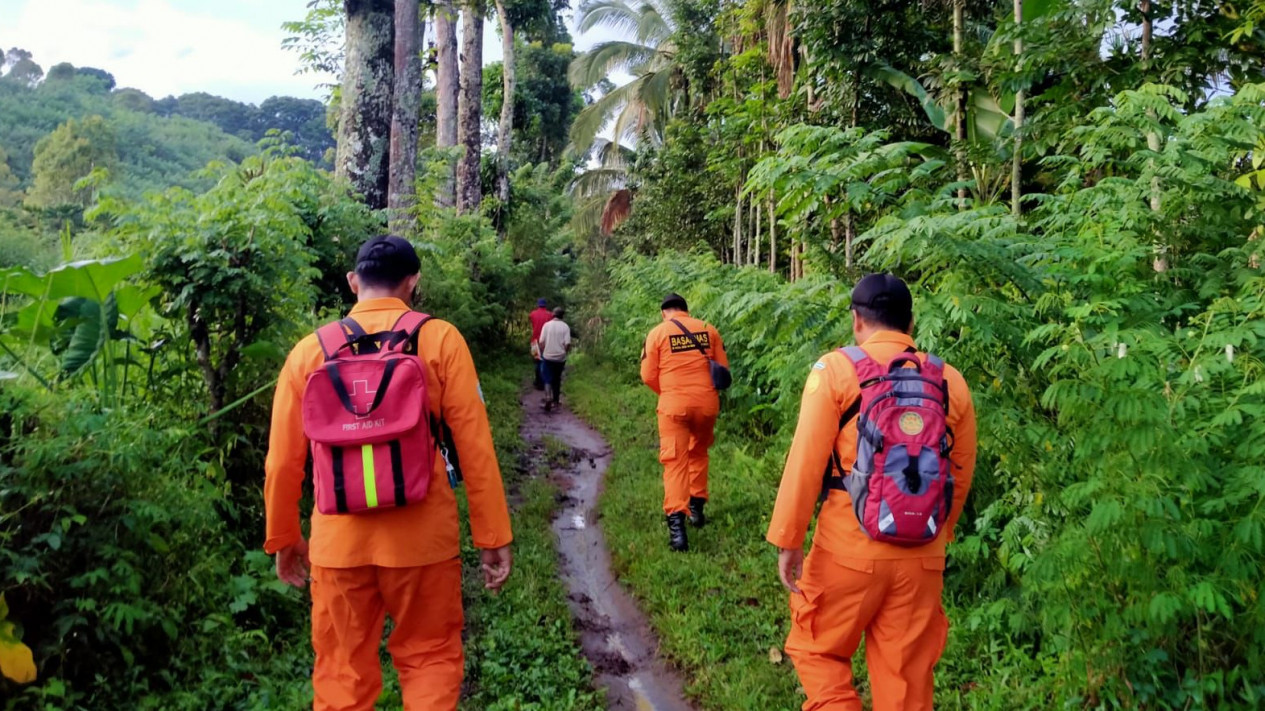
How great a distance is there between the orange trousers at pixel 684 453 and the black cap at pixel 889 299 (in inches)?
132

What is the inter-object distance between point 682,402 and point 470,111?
433 inches

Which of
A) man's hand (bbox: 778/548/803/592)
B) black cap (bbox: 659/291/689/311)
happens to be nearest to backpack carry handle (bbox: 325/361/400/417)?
man's hand (bbox: 778/548/803/592)

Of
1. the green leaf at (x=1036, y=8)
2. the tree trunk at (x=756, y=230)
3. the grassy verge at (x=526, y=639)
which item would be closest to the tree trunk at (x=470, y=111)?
the tree trunk at (x=756, y=230)

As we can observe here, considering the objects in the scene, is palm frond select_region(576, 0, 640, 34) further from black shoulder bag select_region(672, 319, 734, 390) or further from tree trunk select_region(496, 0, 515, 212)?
black shoulder bag select_region(672, 319, 734, 390)

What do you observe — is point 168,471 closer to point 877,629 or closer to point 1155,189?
point 877,629

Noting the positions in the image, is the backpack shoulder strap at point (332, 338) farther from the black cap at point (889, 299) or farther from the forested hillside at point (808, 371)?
the black cap at point (889, 299)

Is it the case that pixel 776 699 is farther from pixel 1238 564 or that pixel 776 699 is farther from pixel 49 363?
pixel 49 363

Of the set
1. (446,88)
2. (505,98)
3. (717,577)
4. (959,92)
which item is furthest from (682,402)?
(505,98)

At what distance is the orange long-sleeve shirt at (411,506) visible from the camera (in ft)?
9.07

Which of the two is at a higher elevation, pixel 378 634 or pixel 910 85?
pixel 910 85

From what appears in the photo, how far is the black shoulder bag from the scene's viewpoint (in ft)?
20.6

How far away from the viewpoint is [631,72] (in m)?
24.2

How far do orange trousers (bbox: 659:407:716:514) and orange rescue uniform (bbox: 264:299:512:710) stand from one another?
10.8ft

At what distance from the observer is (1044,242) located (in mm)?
3824
